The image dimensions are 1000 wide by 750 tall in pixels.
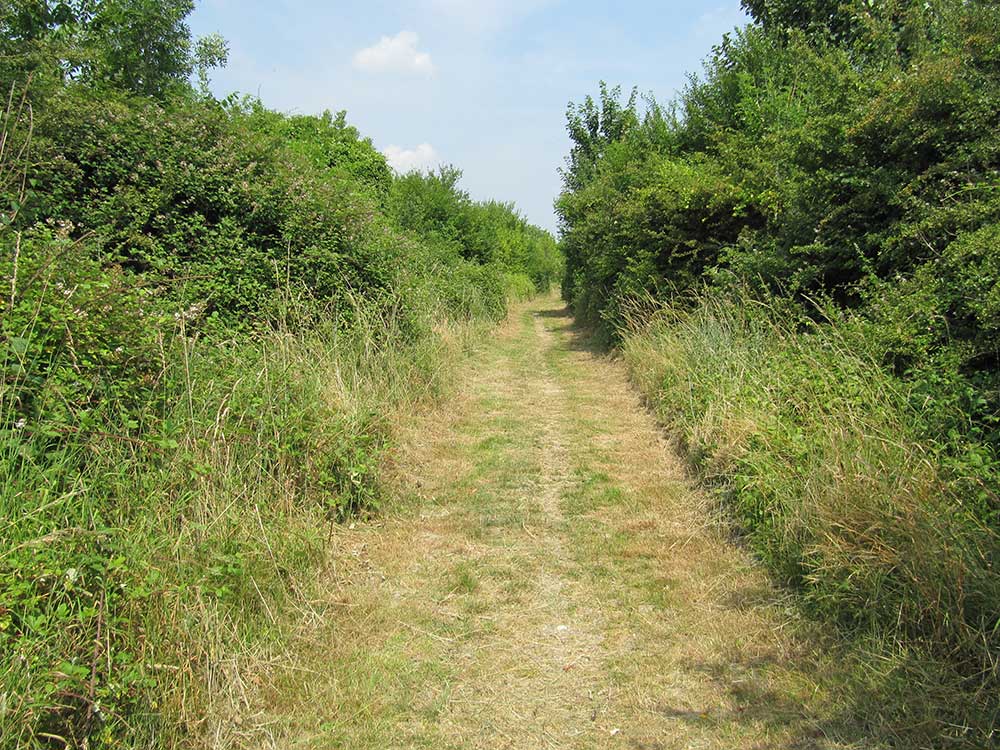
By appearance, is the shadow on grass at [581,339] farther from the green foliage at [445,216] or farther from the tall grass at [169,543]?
the tall grass at [169,543]

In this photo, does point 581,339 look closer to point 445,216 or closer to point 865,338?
point 445,216

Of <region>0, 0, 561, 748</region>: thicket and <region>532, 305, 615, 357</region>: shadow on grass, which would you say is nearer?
<region>0, 0, 561, 748</region>: thicket

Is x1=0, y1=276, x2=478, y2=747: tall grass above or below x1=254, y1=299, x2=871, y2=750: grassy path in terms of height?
above

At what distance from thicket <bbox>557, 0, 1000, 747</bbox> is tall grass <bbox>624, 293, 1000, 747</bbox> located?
14 millimetres

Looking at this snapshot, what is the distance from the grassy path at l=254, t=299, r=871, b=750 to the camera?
325cm

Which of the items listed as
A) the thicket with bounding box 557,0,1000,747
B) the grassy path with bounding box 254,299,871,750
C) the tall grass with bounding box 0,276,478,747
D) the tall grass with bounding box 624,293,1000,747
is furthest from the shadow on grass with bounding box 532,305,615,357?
the tall grass with bounding box 0,276,478,747

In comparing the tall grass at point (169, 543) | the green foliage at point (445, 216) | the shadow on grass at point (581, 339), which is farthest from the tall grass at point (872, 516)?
the green foliage at point (445, 216)

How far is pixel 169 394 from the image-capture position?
437 cm

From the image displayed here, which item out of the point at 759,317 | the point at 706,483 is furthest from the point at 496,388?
the point at 706,483

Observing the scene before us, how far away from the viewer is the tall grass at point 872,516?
312 centimetres

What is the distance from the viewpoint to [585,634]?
13.5ft

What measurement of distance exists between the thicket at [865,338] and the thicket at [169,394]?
9.93 feet

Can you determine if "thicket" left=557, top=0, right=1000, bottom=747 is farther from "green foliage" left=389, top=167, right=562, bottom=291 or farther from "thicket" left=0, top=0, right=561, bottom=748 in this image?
"green foliage" left=389, top=167, right=562, bottom=291

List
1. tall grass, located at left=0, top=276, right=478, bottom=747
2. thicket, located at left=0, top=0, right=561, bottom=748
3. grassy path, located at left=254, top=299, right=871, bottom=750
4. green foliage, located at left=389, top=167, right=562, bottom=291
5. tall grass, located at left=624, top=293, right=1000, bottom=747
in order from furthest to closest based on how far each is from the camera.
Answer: green foliage, located at left=389, top=167, right=562, bottom=291, grassy path, located at left=254, top=299, right=871, bottom=750, tall grass, located at left=624, top=293, right=1000, bottom=747, thicket, located at left=0, top=0, right=561, bottom=748, tall grass, located at left=0, top=276, right=478, bottom=747
